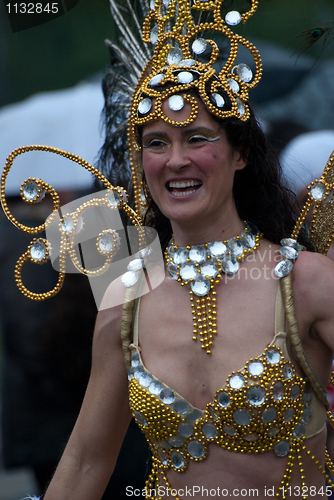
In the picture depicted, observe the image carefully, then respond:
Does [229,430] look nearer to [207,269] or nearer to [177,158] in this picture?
[207,269]

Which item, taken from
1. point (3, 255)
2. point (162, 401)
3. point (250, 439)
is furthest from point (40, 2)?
point (250, 439)

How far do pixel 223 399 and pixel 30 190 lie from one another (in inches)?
29.8

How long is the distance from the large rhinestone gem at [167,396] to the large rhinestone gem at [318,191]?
604 millimetres

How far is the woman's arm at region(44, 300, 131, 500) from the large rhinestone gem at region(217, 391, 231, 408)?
323 mm

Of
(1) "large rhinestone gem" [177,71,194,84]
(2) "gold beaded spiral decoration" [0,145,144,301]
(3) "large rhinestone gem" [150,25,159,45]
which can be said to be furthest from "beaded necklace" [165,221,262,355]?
(3) "large rhinestone gem" [150,25,159,45]

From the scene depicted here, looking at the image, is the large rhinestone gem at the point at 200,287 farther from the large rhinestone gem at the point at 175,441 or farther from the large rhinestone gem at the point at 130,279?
the large rhinestone gem at the point at 175,441

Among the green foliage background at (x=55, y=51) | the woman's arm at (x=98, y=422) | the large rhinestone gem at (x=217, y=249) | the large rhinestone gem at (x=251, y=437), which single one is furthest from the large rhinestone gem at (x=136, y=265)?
the green foliage background at (x=55, y=51)

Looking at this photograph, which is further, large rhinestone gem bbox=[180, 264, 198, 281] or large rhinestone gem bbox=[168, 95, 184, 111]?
large rhinestone gem bbox=[180, 264, 198, 281]

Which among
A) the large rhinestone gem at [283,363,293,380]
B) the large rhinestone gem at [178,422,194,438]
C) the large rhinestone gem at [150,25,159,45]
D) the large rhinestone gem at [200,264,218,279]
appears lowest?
the large rhinestone gem at [178,422,194,438]

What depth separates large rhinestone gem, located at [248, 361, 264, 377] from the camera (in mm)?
1408

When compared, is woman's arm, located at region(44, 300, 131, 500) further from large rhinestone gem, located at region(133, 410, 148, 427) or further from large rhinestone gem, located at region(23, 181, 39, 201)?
large rhinestone gem, located at region(23, 181, 39, 201)

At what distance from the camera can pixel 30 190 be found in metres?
1.64

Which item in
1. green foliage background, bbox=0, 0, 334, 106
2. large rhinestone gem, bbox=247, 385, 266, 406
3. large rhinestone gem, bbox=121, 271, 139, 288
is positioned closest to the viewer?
large rhinestone gem, bbox=247, 385, 266, 406

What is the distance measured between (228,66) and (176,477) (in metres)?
1.06
